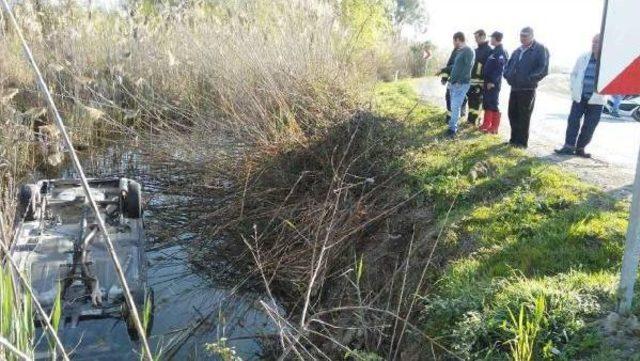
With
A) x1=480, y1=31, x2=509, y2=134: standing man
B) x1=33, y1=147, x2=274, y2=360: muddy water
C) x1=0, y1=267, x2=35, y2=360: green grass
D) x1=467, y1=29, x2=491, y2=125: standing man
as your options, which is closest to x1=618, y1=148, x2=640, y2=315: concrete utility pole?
x1=33, y1=147, x2=274, y2=360: muddy water

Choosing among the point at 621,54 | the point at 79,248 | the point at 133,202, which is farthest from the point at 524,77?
the point at 79,248

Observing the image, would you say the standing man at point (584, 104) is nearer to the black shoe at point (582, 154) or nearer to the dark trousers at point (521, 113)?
the black shoe at point (582, 154)

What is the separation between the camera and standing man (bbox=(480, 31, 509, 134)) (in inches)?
368

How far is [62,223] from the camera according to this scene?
228 inches

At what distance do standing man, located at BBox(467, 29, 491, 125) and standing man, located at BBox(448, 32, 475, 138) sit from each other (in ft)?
1.61

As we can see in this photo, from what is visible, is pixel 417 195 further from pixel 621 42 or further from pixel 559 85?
pixel 559 85

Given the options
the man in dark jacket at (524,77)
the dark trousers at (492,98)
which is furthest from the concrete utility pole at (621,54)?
the dark trousers at (492,98)

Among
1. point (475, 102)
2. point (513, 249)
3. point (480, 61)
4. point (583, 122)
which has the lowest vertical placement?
point (513, 249)

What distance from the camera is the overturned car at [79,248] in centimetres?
464

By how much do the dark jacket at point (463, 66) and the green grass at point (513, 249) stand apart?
149 cm

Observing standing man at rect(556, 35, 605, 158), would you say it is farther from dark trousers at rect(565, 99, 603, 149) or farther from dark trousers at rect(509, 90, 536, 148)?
dark trousers at rect(509, 90, 536, 148)

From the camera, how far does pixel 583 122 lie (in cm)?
813

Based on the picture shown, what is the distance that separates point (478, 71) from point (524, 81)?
1.49 metres

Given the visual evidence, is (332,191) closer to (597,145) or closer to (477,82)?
(477,82)
